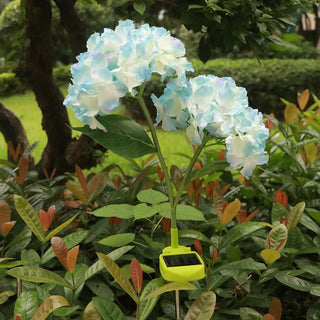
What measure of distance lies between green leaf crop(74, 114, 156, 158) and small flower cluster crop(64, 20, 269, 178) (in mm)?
21

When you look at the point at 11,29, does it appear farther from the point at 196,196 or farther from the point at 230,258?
the point at 230,258

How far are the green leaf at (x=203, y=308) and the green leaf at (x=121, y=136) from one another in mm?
343

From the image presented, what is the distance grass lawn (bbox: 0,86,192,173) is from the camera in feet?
14.6

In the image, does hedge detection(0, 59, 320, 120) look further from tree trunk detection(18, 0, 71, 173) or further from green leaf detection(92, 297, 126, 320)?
green leaf detection(92, 297, 126, 320)

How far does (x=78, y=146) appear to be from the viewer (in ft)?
7.93

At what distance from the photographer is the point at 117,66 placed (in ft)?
3.27

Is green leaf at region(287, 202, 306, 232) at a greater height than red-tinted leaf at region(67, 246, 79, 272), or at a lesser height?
lesser

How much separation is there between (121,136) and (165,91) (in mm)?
136

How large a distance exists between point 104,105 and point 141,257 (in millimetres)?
651

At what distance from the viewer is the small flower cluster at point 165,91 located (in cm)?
98

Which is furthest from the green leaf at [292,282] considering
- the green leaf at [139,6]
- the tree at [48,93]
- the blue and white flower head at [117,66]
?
the tree at [48,93]

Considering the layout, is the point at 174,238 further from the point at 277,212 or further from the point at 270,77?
the point at 270,77

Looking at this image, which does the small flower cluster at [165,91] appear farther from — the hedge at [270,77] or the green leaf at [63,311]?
the hedge at [270,77]

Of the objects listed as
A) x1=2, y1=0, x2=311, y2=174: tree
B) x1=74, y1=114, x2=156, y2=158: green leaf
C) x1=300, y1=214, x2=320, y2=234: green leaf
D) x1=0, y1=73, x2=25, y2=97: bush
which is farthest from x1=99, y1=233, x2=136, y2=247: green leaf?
x1=0, y1=73, x2=25, y2=97: bush
